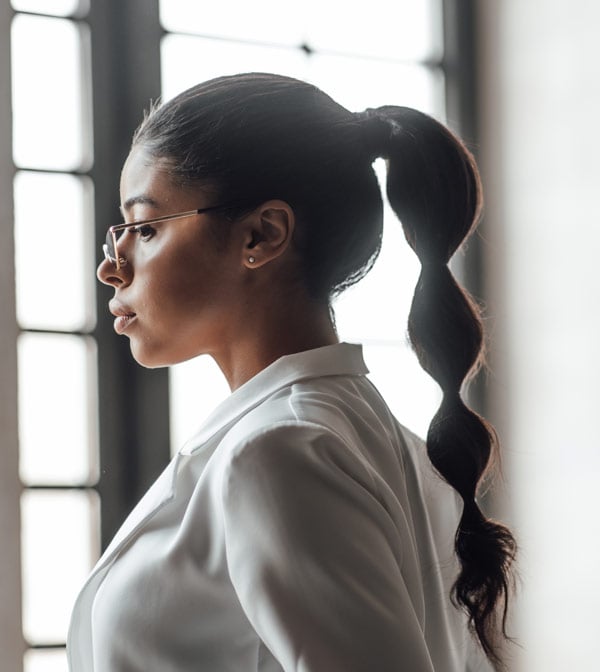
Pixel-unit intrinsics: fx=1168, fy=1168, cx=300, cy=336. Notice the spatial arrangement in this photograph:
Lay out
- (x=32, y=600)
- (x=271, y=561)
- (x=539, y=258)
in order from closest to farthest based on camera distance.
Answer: (x=271, y=561), (x=32, y=600), (x=539, y=258)

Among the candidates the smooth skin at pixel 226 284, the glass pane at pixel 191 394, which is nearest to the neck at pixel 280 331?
the smooth skin at pixel 226 284

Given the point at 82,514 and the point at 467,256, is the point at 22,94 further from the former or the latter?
the point at 467,256

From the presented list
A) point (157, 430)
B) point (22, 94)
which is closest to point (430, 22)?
point (22, 94)

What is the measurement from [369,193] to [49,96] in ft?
4.04

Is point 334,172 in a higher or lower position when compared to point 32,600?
higher

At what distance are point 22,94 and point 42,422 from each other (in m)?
0.60

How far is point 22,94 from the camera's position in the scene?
6.95ft

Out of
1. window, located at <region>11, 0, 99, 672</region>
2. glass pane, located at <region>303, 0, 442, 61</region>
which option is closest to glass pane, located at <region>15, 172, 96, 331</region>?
window, located at <region>11, 0, 99, 672</region>

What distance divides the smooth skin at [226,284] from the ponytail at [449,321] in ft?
0.37

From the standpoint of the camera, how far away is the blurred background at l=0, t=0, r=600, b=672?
206cm

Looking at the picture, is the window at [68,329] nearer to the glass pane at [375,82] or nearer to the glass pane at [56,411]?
the glass pane at [56,411]

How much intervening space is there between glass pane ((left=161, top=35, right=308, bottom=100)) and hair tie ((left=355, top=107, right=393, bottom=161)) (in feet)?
3.99

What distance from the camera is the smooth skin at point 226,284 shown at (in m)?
1.00

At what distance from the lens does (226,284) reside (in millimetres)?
1001
